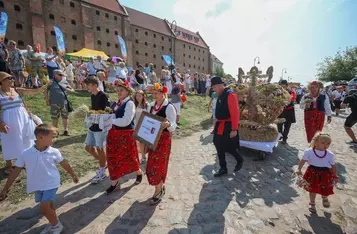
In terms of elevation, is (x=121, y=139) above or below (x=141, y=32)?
below

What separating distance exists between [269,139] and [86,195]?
4822mm

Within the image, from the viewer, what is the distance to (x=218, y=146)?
15.1 ft

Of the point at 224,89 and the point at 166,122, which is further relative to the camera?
the point at 224,89

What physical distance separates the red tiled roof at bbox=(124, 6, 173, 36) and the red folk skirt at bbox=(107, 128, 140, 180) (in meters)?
44.9

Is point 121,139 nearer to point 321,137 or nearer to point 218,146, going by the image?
point 218,146

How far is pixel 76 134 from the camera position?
7.21 metres

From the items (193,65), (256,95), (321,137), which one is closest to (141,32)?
(193,65)

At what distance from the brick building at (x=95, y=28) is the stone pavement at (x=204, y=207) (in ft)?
57.1

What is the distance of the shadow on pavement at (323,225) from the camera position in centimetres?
287

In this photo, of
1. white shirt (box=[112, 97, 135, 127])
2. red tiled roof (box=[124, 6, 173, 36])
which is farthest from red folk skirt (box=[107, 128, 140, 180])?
red tiled roof (box=[124, 6, 173, 36])

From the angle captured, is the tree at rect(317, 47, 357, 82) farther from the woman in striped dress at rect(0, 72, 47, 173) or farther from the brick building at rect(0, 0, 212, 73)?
the woman in striped dress at rect(0, 72, 47, 173)

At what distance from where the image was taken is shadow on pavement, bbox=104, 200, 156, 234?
2953 mm

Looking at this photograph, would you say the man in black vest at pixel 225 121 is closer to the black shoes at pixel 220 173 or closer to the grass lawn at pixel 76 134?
the black shoes at pixel 220 173

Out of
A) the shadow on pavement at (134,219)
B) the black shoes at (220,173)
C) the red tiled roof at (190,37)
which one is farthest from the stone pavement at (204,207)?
the red tiled roof at (190,37)
